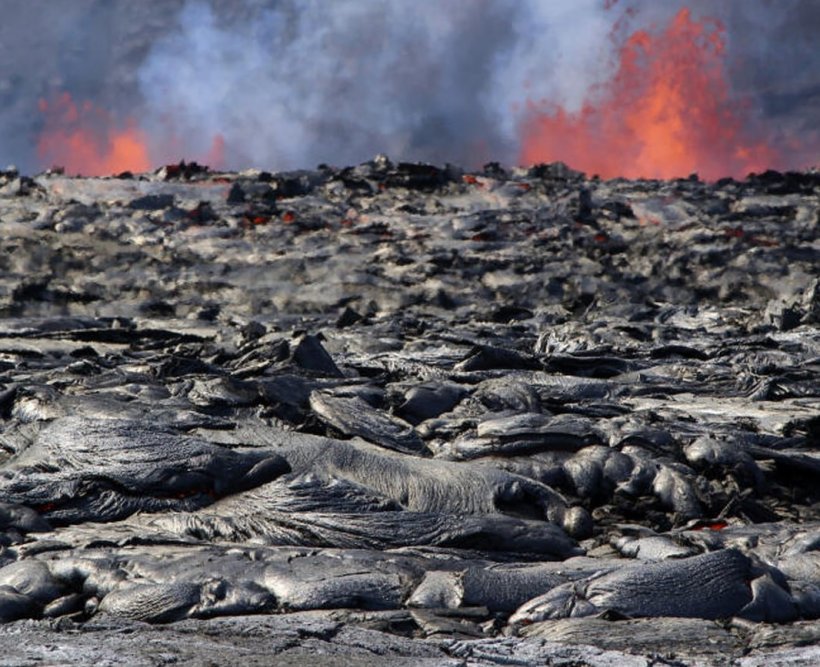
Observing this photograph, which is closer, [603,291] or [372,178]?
[603,291]

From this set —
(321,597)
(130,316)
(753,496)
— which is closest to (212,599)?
(321,597)

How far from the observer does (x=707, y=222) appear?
2633cm

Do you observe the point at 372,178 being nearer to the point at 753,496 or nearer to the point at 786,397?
the point at 786,397

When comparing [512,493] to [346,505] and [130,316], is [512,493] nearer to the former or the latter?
[346,505]

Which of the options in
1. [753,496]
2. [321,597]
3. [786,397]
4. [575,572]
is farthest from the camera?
[786,397]

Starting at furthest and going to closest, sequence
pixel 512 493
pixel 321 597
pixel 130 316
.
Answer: pixel 130 316, pixel 512 493, pixel 321 597

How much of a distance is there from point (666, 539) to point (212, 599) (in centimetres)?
272

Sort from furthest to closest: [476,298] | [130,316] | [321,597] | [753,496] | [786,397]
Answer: [476,298]
[130,316]
[786,397]
[753,496]
[321,597]

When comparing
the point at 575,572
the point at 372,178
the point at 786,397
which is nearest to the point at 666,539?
the point at 575,572

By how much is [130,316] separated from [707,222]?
14.2 meters

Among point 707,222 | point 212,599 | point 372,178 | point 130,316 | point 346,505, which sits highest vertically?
point 372,178

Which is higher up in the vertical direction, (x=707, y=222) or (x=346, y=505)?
(x=707, y=222)

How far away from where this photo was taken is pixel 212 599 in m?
5.38

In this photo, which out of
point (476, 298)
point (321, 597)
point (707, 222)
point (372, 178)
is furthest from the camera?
point (372, 178)
